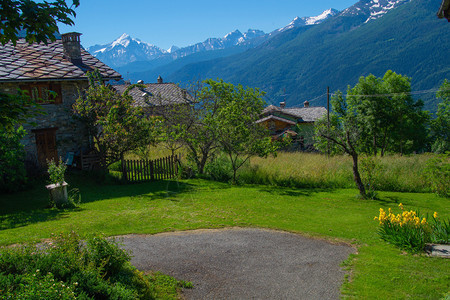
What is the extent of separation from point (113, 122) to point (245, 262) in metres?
12.9

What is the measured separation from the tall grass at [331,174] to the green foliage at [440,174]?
867 millimetres

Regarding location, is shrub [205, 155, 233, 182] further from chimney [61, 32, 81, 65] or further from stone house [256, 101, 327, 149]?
stone house [256, 101, 327, 149]

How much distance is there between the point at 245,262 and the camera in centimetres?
830

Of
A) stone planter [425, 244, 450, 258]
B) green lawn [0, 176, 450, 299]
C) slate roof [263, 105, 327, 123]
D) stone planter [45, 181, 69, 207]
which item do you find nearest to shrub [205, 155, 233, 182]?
green lawn [0, 176, 450, 299]

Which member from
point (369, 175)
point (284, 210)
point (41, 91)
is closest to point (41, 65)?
point (41, 91)

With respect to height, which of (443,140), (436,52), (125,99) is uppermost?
(436,52)

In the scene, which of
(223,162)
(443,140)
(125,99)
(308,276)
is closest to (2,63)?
(125,99)

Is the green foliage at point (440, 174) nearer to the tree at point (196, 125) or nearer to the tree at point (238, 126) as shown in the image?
the tree at point (238, 126)

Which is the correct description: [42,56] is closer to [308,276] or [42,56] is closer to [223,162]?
[223,162]

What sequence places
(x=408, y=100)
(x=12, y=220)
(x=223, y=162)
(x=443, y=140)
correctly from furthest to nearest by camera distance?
(x=443, y=140) → (x=408, y=100) → (x=223, y=162) → (x=12, y=220)

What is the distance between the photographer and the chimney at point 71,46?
23328 millimetres

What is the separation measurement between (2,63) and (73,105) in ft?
13.8

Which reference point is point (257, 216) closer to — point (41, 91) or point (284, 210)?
point (284, 210)

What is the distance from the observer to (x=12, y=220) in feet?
38.1
